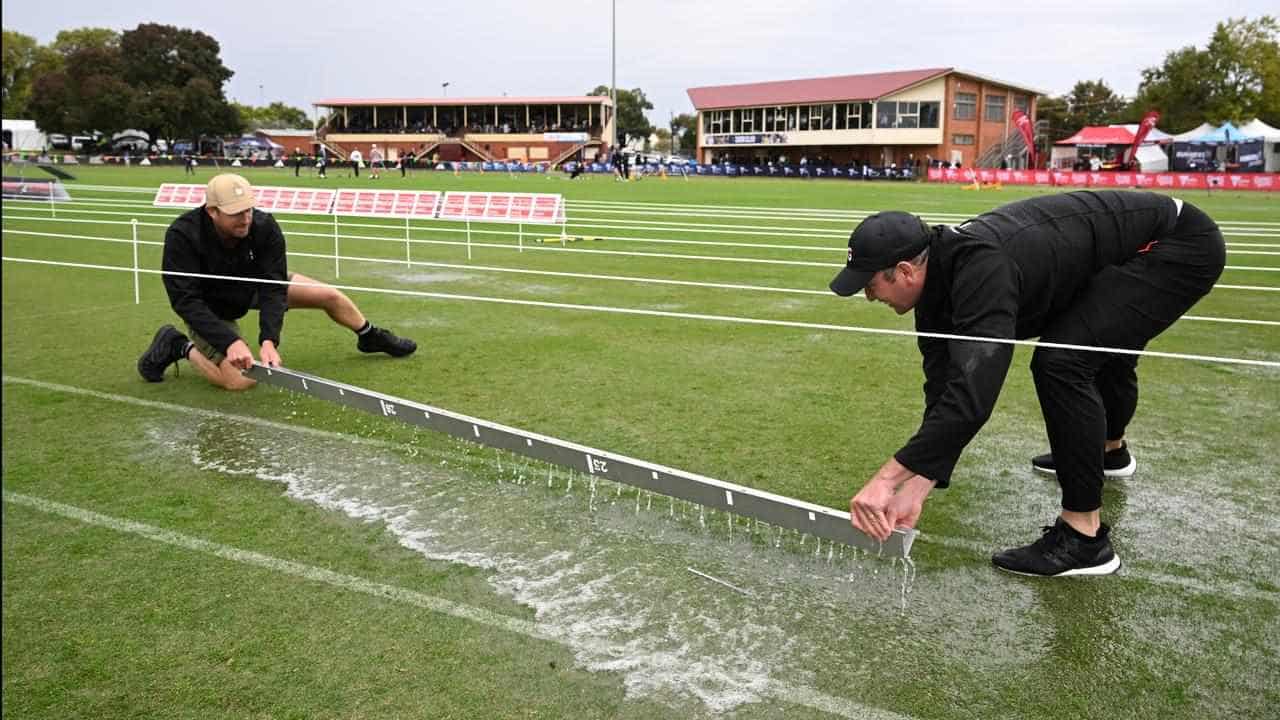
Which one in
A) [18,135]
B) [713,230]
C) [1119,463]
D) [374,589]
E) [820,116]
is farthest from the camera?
[820,116]

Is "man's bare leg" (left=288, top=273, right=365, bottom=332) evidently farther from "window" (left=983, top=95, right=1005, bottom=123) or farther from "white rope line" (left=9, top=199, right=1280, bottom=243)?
"window" (left=983, top=95, right=1005, bottom=123)

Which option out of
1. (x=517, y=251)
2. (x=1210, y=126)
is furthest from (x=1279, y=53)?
(x=517, y=251)

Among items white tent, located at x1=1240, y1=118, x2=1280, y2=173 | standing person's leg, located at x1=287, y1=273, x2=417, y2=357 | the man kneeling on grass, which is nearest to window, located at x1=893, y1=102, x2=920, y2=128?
white tent, located at x1=1240, y1=118, x2=1280, y2=173

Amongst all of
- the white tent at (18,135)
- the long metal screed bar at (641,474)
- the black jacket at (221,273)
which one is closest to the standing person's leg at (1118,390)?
the long metal screed bar at (641,474)

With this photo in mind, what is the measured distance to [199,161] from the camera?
266ft

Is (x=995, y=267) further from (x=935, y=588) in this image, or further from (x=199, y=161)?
(x=199, y=161)

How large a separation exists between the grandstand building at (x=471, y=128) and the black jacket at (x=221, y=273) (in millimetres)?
85445

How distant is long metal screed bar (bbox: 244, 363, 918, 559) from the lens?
3.85m

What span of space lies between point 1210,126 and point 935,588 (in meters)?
61.9

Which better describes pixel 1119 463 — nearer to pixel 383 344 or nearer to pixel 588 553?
pixel 588 553

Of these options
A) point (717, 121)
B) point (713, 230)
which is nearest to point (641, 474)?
point (713, 230)

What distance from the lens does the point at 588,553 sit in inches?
174

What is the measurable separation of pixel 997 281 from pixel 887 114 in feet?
243

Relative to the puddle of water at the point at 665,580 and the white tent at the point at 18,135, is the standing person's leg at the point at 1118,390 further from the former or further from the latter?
the white tent at the point at 18,135
